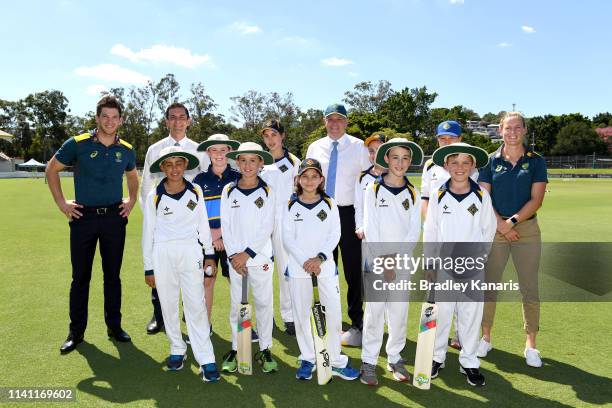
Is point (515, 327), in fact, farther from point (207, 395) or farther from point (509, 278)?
point (207, 395)

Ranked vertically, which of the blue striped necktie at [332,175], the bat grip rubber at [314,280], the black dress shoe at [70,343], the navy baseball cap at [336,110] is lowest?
the black dress shoe at [70,343]

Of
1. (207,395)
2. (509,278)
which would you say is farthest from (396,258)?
(509,278)

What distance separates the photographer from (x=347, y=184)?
5230 millimetres

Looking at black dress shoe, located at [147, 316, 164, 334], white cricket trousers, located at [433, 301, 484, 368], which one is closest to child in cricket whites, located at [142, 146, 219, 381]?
black dress shoe, located at [147, 316, 164, 334]

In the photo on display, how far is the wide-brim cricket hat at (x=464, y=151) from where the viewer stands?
13.6 ft

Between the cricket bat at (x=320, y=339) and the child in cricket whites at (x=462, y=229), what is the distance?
993mm

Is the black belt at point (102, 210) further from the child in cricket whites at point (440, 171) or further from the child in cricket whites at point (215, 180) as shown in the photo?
the child in cricket whites at point (440, 171)

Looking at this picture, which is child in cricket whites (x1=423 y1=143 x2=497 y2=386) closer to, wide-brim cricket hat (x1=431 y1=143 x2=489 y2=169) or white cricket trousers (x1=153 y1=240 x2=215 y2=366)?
wide-brim cricket hat (x1=431 y1=143 x2=489 y2=169)

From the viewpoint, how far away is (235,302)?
448cm

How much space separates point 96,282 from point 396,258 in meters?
5.21

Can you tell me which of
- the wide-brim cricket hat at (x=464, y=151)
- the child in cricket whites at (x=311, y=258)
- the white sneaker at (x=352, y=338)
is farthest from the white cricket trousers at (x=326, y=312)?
the wide-brim cricket hat at (x=464, y=151)

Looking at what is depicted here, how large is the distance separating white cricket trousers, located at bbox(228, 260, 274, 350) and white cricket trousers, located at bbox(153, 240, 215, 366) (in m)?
0.32

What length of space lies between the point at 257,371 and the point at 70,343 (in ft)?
6.64

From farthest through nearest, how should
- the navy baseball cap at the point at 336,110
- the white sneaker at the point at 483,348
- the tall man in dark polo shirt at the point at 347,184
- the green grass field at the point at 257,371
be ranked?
the navy baseball cap at the point at 336,110
the tall man in dark polo shirt at the point at 347,184
the white sneaker at the point at 483,348
the green grass field at the point at 257,371
